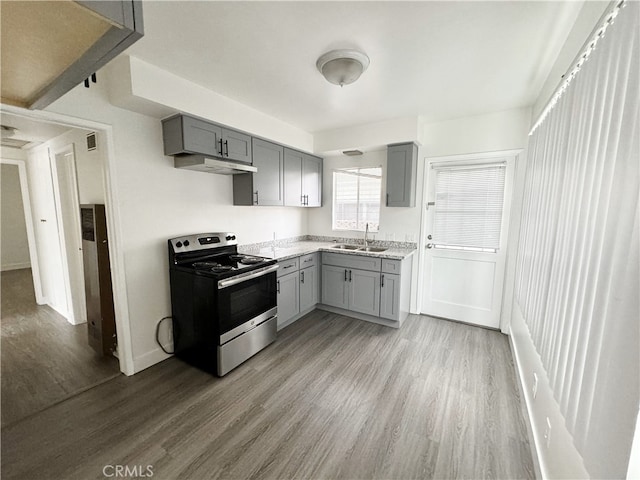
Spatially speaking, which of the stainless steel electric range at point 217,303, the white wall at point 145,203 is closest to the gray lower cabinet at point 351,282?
the stainless steel electric range at point 217,303

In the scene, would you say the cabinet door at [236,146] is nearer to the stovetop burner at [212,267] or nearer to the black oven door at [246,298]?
the stovetop burner at [212,267]

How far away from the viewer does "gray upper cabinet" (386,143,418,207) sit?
11.0 feet

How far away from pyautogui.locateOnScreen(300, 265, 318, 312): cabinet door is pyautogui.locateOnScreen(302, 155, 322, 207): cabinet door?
104 cm

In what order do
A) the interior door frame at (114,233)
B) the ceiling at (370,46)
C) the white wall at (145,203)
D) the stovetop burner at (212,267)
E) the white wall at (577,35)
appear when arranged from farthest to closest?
the stovetop burner at (212,267)
the white wall at (145,203)
the interior door frame at (114,233)
the ceiling at (370,46)
the white wall at (577,35)

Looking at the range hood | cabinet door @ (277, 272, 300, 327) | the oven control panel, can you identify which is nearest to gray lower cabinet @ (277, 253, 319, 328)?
cabinet door @ (277, 272, 300, 327)

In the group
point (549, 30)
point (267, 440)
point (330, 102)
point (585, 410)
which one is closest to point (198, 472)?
point (267, 440)

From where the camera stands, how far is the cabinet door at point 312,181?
3898 mm

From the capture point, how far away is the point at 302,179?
151 inches

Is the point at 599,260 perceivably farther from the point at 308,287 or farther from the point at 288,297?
the point at 308,287

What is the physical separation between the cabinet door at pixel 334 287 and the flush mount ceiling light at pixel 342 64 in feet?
7.48

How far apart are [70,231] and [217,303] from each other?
258cm

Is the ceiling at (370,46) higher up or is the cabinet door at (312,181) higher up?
the ceiling at (370,46)

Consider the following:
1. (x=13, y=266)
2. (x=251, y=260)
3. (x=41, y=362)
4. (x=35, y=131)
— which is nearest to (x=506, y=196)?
(x=251, y=260)

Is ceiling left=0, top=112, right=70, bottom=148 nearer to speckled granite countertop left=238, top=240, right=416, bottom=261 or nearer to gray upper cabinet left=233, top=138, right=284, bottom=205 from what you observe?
gray upper cabinet left=233, top=138, right=284, bottom=205
